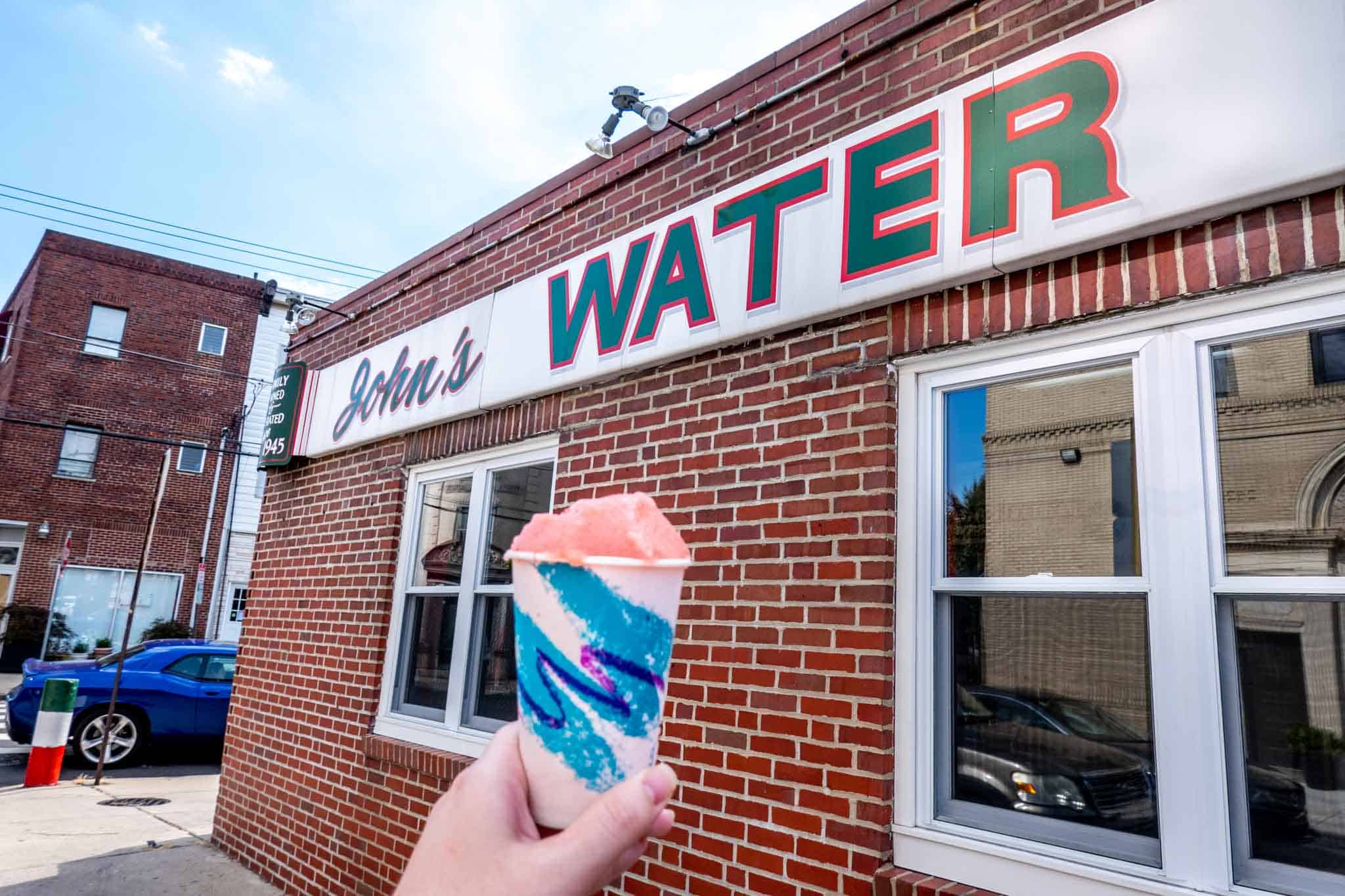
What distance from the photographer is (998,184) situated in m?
2.92

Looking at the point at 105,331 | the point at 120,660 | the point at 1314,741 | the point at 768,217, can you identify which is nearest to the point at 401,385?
the point at 768,217

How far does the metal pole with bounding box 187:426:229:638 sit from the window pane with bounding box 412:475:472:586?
65.4 feet

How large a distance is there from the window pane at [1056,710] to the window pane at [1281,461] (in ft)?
1.22

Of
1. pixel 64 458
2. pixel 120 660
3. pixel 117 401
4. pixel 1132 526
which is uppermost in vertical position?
pixel 117 401

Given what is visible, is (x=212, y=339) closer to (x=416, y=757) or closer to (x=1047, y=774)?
(x=416, y=757)

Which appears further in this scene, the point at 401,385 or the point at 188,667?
the point at 188,667

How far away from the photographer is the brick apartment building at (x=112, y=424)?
21.8m

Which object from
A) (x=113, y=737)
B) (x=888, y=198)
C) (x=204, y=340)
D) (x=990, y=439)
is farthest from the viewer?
(x=204, y=340)

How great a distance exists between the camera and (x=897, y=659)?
9.77 feet

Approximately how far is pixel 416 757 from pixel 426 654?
70 centimetres

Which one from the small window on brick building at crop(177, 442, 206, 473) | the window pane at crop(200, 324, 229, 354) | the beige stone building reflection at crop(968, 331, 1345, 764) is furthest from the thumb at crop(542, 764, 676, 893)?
the window pane at crop(200, 324, 229, 354)

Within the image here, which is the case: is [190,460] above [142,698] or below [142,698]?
above

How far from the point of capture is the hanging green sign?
6.94m

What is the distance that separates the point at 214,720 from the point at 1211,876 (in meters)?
11.5
